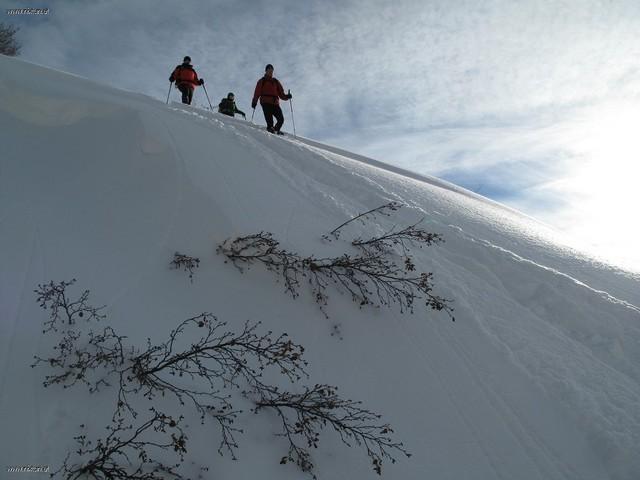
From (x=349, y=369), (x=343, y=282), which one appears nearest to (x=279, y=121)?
(x=343, y=282)

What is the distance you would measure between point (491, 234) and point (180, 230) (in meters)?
3.43

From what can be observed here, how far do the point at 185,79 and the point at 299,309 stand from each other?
343 inches

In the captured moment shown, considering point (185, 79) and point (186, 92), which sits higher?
point (185, 79)

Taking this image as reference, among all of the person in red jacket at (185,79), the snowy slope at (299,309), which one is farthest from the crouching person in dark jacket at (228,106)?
the snowy slope at (299,309)

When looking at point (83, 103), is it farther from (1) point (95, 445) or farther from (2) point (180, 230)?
(1) point (95, 445)

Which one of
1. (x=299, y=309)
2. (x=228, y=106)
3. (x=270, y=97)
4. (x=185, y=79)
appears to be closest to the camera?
(x=299, y=309)

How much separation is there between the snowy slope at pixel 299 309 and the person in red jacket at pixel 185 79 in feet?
17.8

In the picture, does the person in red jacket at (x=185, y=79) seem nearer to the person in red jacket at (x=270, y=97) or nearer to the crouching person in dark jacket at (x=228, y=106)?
the crouching person in dark jacket at (x=228, y=106)

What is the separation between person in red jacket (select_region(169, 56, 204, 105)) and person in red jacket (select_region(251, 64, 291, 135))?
2.25 meters

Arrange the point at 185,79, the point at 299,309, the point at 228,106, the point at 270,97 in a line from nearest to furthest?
the point at 299,309 < the point at 270,97 < the point at 185,79 < the point at 228,106

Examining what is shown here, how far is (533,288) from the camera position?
10.7 feet

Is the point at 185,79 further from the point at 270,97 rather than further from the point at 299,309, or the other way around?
the point at 299,309

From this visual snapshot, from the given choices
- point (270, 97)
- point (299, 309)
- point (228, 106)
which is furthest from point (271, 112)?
point (299, 309)

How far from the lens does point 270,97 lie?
26.3 ft
